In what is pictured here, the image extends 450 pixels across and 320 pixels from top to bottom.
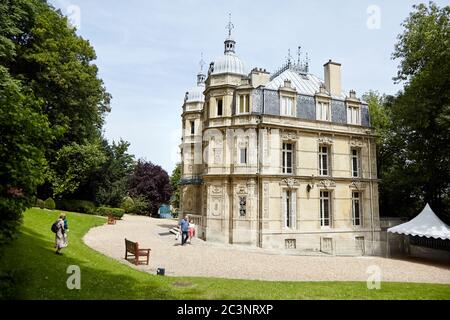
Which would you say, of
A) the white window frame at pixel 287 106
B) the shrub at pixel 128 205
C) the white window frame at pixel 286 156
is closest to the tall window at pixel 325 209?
the white window frame at pixel 286 156

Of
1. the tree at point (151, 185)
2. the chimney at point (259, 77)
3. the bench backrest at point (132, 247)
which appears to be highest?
the chimney at point (259, 77)

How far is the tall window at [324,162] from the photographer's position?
24.2 meters

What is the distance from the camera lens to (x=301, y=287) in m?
10.1

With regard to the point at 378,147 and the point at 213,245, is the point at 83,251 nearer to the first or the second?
the point at 213,245

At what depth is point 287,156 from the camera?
23.3 m

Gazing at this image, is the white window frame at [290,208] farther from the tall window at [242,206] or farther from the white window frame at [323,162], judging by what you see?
the white window frame at [323,162]

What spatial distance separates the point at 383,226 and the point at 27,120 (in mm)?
25868

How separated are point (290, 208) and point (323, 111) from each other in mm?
8112

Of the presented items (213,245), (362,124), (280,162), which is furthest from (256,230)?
(362,124)

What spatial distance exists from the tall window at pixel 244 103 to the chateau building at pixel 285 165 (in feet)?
0.24

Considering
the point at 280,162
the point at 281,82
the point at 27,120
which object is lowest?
the point at 27,120

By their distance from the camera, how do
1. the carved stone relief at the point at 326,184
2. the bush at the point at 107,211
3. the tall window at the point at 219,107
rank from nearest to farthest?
the carved stone relief at the point at 326,184 → the tall window at the point at 219,107 → the bush at the point at 107,211

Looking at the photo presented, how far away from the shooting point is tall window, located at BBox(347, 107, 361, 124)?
996 inches

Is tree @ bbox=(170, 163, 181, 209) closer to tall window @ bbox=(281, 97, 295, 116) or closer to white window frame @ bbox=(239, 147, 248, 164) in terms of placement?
white window frame @ bbox=(239, 147, 248, 164)
